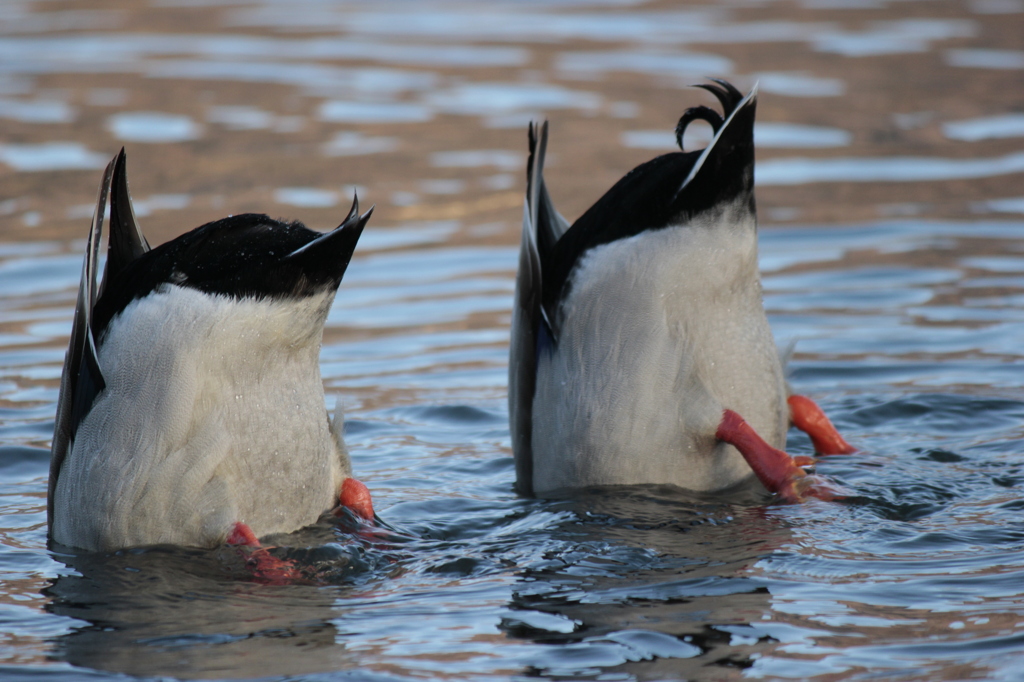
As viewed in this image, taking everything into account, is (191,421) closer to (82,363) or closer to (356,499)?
(82,363)

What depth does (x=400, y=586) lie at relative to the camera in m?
4.01

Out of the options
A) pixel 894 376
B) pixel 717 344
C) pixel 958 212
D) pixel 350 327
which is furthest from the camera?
pixel 958 212

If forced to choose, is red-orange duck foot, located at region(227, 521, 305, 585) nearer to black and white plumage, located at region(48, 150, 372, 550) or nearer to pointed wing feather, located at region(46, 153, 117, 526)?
black and white plumage, located at region(48, 150, 372, 550)

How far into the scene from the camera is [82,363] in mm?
4168

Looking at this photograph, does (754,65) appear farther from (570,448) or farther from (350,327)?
(570,448)

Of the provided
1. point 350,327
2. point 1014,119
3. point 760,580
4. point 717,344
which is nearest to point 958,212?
point 1014,119

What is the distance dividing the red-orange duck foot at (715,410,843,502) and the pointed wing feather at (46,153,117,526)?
2.07m

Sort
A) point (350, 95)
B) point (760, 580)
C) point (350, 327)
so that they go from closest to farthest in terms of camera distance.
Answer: point (760, 580), point (350, 327), point (350, 95)

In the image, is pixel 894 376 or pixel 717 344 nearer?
pixel 717 344

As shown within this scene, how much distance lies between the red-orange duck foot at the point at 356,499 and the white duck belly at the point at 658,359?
0.70 metres

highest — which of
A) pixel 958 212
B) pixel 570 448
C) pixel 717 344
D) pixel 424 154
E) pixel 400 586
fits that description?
pixel 424 154

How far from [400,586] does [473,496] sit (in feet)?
3.44

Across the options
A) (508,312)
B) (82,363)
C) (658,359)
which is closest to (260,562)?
(82,363)

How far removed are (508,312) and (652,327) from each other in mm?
3286
